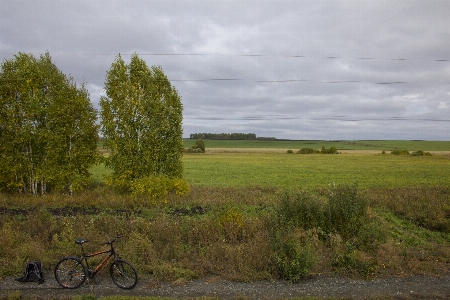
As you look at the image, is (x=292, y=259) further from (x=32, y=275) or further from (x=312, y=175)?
(x=312, y=175)

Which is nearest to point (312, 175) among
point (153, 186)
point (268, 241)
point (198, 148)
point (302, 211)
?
point (153, 186)

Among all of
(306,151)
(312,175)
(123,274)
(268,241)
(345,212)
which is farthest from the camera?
(306,151)

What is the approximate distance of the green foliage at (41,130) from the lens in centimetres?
1920

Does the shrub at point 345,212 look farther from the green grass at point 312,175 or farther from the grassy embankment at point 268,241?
the green grass at point 312,175

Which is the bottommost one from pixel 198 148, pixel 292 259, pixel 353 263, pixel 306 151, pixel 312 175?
pixel 312 175

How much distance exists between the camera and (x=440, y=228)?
1430 cm

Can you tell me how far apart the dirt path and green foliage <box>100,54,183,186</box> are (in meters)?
11.5

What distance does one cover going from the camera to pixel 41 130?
64.0 ft

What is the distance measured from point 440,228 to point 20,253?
53.6 ft

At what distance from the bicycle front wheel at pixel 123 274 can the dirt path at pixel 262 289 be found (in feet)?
0.54

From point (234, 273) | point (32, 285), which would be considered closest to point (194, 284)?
point (234, 273)

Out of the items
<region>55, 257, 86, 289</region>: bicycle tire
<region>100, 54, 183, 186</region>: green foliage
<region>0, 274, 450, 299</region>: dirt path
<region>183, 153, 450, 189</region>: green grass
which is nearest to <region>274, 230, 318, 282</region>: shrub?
<region>0, 274, 450, 299</region>: dirt path

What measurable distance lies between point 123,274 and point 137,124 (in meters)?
12.8


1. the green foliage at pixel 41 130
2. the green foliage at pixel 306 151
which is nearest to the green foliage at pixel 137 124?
the green foliage at pixel 41 130
